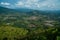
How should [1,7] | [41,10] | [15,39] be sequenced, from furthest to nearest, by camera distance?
[1,7]
[41,10]
[15,39]

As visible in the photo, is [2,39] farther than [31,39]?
Yes

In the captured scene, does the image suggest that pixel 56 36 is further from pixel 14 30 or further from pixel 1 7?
pixel 1 7

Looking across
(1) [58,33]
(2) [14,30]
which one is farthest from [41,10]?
(1) [58,33]

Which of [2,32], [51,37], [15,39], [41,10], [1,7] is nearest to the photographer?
[51,37]

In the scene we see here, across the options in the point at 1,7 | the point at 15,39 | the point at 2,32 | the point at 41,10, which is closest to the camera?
the point at 15,39

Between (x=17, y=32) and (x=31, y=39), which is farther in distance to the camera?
(x=17, y=32)

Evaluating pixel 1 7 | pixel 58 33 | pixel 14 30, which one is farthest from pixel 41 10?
pixel 58 33

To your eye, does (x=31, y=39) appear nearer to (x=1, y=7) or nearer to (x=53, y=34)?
(x=53, y=34)

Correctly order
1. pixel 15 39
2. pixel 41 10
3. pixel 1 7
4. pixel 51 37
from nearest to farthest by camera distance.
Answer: pixel 51 37 < pixel 15 39 < pixel 41 10 < pixel 1 7
